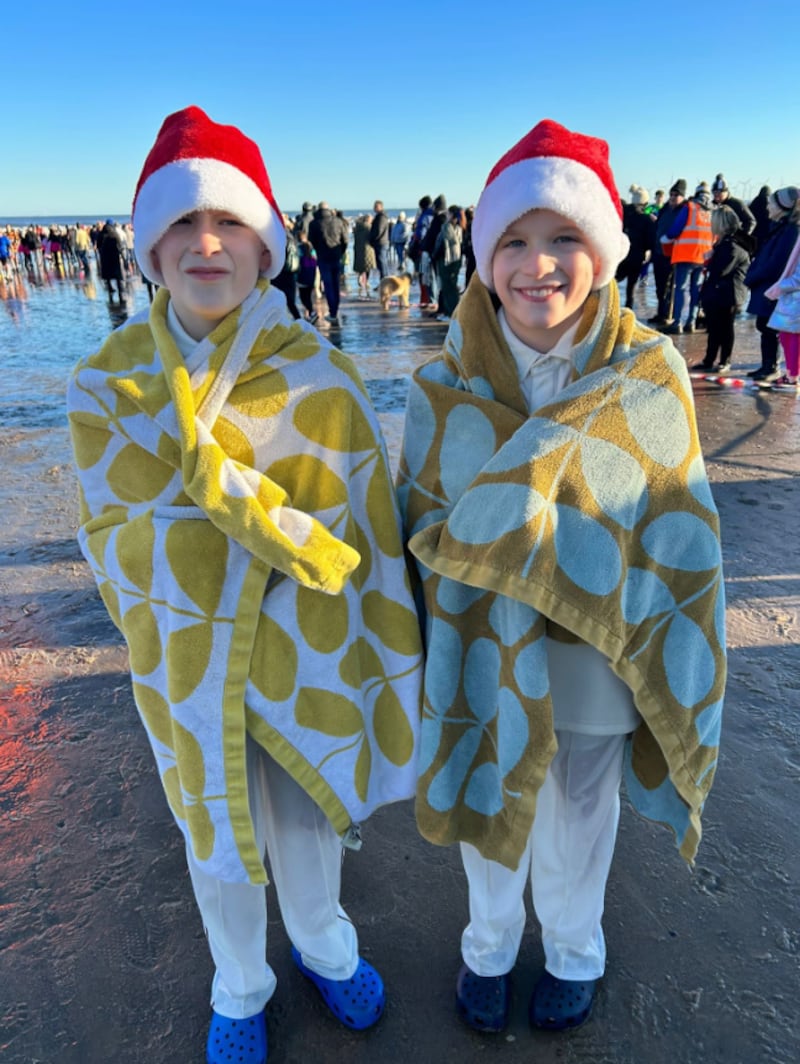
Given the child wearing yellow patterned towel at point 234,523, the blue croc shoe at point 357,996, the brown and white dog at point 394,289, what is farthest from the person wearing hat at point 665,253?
the blue croc shoe at point 357,996

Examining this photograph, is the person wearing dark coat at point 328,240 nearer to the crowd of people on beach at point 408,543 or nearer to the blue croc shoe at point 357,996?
the crowd of people on beach at point 408,543

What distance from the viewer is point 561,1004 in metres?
1.78

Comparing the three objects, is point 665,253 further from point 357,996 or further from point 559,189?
point 357,996

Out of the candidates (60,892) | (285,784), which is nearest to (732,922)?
(285,784)

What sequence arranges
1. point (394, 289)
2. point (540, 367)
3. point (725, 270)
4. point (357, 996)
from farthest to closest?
point (394, 289) < point (725, 270) < point (357, 996) < point (540, 367)

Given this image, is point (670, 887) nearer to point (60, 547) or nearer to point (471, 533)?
point (471, 533)

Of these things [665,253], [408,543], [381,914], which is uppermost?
[665,253]

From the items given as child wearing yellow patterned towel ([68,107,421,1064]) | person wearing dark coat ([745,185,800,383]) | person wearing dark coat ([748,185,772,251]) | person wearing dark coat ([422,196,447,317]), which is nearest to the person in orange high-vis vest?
person wearing dark coat ([748,185,772,251])

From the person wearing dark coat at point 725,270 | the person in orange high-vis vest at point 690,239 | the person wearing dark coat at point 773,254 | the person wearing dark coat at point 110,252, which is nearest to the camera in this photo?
the person wearing dark coat at point 773,254

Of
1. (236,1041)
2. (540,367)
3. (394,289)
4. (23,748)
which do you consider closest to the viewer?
(540,367)

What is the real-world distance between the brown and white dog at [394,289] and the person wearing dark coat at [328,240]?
5.92 ft

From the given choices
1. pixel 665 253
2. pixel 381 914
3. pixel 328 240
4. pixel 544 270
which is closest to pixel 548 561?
Result: pixel 544 270

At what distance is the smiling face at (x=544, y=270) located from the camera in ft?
4.73

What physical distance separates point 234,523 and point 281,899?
101 cm
